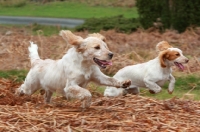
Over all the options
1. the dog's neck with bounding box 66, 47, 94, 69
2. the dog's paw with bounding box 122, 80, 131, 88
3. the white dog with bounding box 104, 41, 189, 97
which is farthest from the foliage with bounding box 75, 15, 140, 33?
the dog's paw with bounding box 122, 80, 131, 88

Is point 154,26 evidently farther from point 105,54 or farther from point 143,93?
point 105,54

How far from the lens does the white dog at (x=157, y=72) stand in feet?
36.9

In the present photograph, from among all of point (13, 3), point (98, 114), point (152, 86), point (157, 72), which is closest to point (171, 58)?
point (157, 72)

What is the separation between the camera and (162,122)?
8.31 metres

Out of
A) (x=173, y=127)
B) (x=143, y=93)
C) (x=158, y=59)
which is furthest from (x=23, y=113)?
(x=143, y=93)

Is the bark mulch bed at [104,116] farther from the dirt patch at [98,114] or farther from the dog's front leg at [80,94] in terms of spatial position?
the dog's front leg at [80,94]

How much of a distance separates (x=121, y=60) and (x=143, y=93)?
3572mm

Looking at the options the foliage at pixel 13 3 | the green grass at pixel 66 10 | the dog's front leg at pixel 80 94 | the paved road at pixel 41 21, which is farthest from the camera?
the foliage at pixel 13 3

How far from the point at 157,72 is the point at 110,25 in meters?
18.5

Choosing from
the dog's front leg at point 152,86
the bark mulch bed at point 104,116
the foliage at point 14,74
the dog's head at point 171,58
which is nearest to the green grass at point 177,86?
the foliage at point 14,74

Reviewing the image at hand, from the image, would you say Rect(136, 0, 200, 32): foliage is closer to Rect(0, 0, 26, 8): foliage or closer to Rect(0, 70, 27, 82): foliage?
Rect(0, 70, 27, 82): foliage

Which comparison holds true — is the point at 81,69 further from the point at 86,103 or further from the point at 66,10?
the point at 66,10

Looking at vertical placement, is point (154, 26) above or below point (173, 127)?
above

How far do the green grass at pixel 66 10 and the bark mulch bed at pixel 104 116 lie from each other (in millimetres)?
32997
